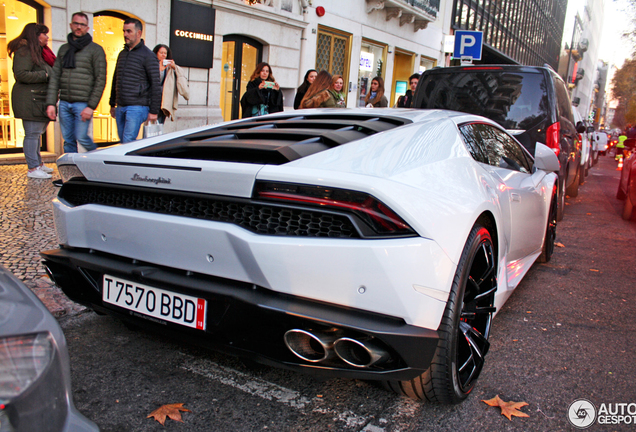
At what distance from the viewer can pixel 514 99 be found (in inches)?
240

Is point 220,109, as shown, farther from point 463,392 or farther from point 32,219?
point 463,392

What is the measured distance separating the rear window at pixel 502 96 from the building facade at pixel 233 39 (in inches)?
249

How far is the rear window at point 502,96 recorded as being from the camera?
6.03m

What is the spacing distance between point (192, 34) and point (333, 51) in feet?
18.6

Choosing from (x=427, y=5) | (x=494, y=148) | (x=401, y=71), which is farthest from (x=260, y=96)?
(x=427, y=5)

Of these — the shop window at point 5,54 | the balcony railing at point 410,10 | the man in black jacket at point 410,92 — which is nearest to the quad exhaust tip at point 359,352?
the man in black jacket at point 410,92

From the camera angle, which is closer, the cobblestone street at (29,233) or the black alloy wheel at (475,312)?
the black alloy wheel at (475,312)

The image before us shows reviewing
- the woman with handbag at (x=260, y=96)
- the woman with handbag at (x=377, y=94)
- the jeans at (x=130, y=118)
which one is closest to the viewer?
the jeans at (x=130, y=118)

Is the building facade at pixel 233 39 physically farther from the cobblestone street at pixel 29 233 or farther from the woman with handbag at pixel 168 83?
the cobblestone street at pixel 29 233

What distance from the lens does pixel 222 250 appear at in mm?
1907

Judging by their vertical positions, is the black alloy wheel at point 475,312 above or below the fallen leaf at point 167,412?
above

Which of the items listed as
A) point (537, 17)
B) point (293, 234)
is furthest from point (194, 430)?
point (537, 17)

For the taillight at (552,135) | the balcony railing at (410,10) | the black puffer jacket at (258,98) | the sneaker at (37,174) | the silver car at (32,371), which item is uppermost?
the balcony railing at (410,10)

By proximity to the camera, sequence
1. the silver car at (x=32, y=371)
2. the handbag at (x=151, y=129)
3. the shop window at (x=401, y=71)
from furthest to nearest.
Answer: the shop window at (x=401, y=71), the handbag at (x=151, y=129), the silver car at (x=32, y=371)
